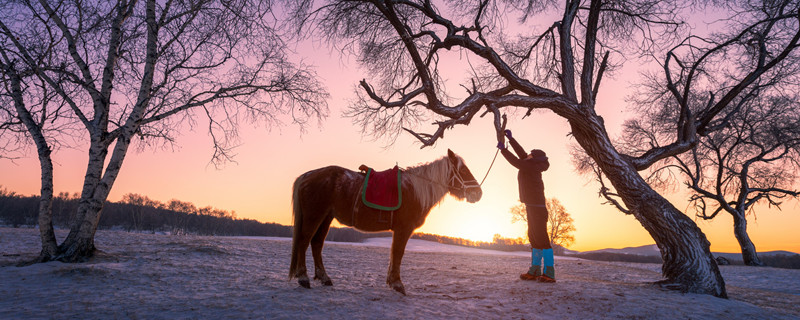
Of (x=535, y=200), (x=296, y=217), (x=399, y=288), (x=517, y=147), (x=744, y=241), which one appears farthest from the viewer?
(x=744, y=241)

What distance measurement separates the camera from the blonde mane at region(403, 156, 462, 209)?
5.77 meters

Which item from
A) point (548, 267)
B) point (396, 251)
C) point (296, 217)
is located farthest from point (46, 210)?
point (548, 267)

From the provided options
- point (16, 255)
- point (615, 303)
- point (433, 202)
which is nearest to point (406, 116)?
point (433, 202)

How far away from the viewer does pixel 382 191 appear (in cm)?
547

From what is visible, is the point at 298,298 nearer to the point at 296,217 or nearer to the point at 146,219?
the point at 296,217

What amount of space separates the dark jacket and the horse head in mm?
783

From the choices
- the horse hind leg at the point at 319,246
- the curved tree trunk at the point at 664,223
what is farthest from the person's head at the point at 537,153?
the horse hind leg at the point at 319,246

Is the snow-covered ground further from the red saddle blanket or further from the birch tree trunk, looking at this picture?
the red saddle blanket

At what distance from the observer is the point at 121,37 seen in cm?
872

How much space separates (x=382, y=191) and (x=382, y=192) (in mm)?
15

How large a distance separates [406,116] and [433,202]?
435 centimetres

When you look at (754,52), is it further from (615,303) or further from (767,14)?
(615,303)

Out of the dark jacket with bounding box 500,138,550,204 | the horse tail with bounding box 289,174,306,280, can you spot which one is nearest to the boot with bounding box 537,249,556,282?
the dark jacket with bounding box 500,138,550,204

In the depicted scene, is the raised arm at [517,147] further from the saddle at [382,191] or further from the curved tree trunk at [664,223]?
the saddle at [382,191]
